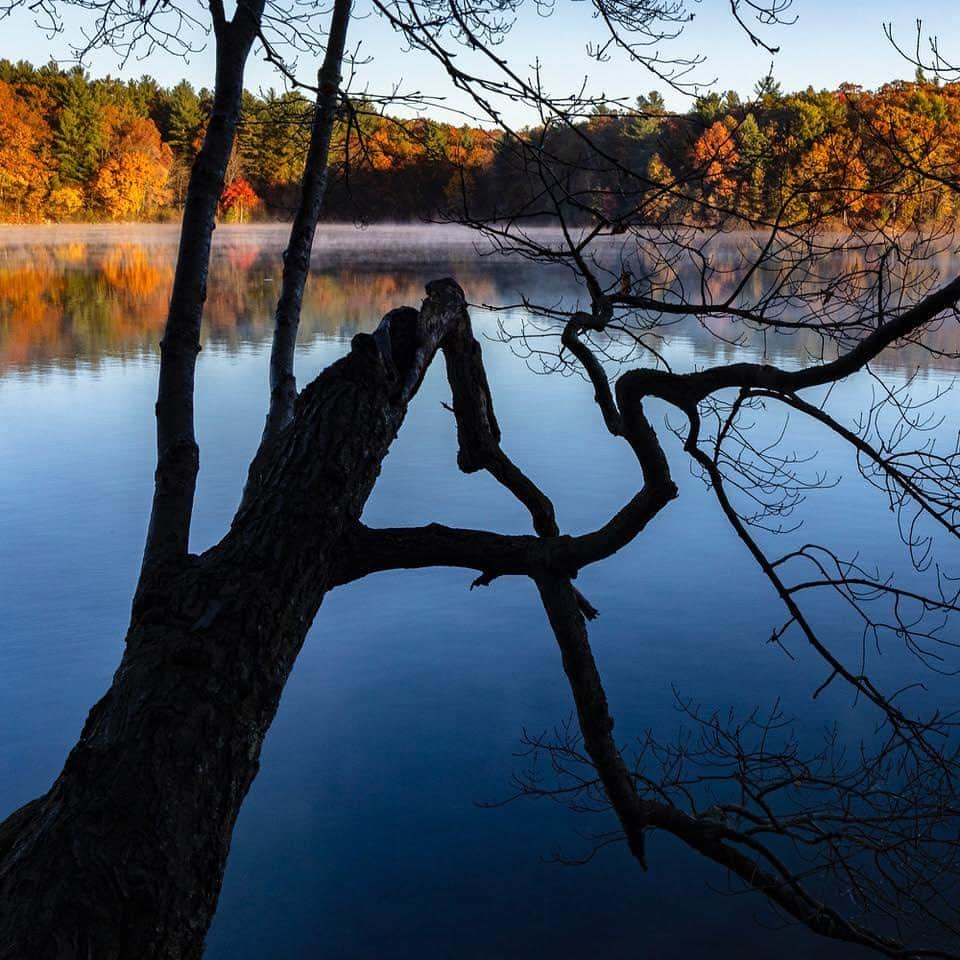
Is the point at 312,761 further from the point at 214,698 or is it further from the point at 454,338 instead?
the point at 214,698

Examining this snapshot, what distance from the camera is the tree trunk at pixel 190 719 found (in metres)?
1.55

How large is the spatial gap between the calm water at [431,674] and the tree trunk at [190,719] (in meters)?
2.61

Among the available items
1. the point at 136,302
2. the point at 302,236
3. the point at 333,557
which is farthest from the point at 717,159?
the point at 136,302

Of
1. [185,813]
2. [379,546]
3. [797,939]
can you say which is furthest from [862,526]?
[185,813]

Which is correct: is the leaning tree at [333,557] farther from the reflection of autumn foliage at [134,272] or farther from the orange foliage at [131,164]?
the orange foliage at [131,164]

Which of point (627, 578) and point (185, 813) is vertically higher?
point (185, 813)

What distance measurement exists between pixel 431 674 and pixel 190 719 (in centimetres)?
458

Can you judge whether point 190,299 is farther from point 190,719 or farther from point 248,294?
point 248,294

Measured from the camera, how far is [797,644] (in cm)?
694

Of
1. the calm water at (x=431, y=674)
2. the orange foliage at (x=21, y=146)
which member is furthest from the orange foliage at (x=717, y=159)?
the orange foliage at (x=21, y=146)

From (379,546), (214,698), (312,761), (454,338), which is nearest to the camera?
(214,698)

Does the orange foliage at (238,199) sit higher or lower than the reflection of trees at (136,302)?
higher

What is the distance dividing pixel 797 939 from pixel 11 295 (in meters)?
24.6

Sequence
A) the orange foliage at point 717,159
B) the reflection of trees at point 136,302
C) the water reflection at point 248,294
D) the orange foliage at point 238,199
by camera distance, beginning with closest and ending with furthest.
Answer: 1. the orange foliage at point 717,159
2. the water reflection at point 248,294
3. the reflection of trees at point 136,302
4. the orange foliage at point 238,199
